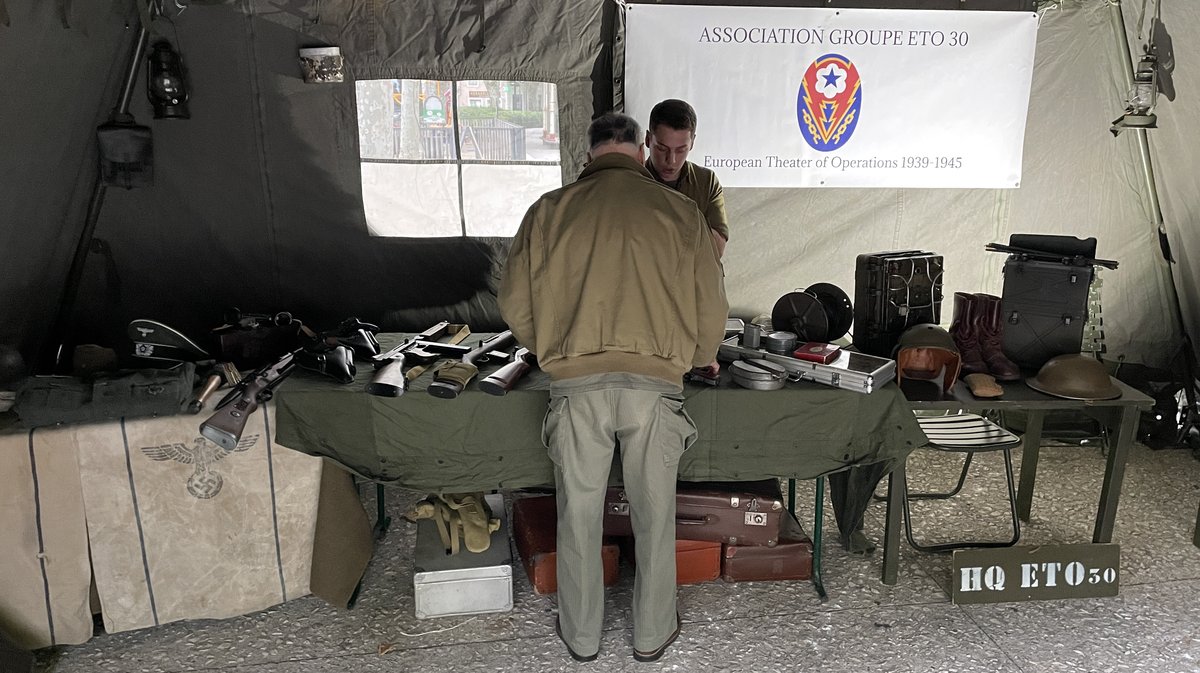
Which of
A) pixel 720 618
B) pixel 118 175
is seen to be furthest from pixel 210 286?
pixel 720 618

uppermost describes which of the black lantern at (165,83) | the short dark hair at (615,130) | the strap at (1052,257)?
the black lantern at (165,83)

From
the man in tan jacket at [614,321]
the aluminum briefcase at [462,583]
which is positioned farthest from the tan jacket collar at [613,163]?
the aluminum briefcase at [462,583]

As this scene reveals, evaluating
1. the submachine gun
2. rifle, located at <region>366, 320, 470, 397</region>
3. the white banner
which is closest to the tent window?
the white banner

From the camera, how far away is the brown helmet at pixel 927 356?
266cm

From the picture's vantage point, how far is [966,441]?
290 centimetres

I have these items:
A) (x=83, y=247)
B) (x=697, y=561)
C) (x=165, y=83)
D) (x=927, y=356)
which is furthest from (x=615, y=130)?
(x=83, y=247)

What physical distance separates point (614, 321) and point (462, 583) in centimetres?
111

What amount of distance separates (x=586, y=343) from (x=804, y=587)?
1341 millimetres

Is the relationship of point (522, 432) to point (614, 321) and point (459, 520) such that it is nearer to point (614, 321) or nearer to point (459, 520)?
point (459, 520)

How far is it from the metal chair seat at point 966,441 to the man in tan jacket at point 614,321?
1.05 meters

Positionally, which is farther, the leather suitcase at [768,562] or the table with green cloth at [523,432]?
the leather suitcase at [768,562]

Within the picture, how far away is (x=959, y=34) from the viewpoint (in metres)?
3.82

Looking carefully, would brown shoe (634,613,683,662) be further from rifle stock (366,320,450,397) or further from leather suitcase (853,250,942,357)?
leather suitcase (853,250,942,357)

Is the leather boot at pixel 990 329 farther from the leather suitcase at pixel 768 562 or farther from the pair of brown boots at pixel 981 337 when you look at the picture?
the leather suitcase at pixel 768 562
